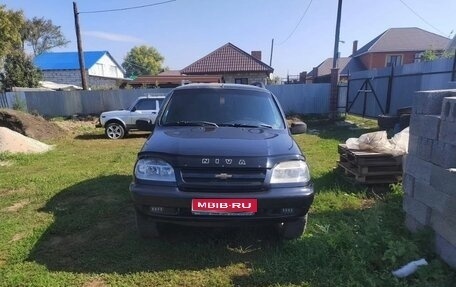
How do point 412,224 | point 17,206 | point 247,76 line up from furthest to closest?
point 247,76, point 17,206, point 412,224

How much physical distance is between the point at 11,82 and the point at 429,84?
31003 mm

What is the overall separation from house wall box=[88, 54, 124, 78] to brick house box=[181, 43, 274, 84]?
911 inches

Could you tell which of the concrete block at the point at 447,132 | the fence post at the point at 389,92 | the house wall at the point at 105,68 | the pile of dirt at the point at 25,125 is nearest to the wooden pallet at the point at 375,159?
the concrete block at the point at 447,132

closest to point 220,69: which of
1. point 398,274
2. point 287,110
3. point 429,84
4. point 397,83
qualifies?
point 287,110

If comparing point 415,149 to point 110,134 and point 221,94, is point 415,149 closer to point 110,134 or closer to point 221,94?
point 221,94

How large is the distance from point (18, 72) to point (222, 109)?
31.1m

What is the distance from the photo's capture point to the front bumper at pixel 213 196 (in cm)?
293

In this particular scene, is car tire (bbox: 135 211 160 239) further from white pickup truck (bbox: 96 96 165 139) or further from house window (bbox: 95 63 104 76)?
house window (bbox: 95 63 104 76)

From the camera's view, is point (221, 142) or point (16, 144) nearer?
point (221, 142)

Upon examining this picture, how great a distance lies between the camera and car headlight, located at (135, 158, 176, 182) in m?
3.03

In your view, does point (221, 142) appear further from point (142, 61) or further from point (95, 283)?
point (142, 61)

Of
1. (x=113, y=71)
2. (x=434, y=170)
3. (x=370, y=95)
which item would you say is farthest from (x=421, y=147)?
(x=113, y=71)

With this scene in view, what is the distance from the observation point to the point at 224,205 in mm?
2926

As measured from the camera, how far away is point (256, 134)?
11.8ft
